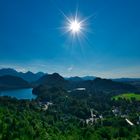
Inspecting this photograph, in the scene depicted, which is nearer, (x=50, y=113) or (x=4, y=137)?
(x=4, y=137)

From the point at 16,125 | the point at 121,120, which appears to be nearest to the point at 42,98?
the point at 121,120

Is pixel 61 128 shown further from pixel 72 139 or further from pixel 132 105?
pixel 132 105

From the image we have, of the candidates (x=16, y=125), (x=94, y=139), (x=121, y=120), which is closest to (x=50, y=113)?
→ (x=121, y=120)

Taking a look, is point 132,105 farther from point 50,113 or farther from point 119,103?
point 50,113

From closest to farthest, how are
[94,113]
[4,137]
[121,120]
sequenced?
[4,137], [121,120], [94,113]

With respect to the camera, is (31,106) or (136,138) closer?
(136,138)

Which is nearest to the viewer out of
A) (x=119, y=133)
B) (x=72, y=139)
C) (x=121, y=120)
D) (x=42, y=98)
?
(x=72, y=139)

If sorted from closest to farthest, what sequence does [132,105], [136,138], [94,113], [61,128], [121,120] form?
1. [136,138]
2. [61,128]
3. [121,120]
4. [94,113]
5. [132,105]

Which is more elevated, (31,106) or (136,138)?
(31,106)

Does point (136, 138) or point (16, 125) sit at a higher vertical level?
point (16, 125)
